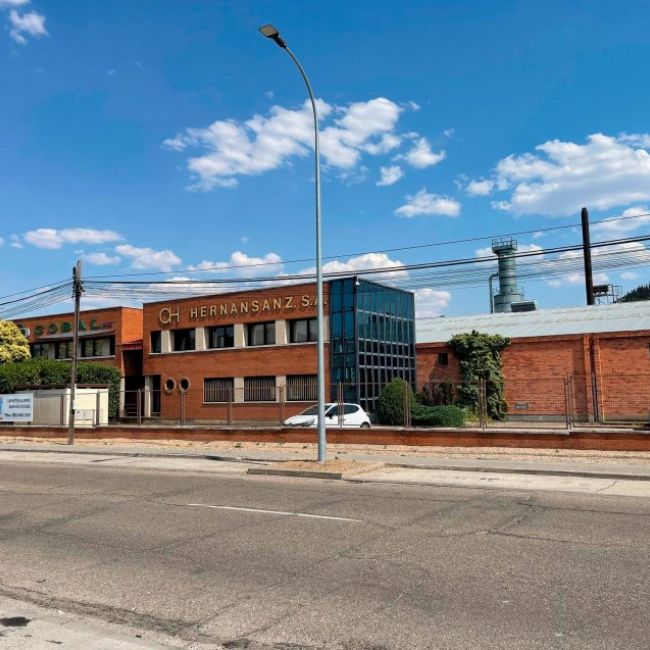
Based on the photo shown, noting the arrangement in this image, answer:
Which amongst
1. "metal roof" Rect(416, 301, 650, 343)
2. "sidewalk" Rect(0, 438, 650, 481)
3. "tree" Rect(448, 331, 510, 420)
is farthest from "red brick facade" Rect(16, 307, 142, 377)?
"tree" Rect(448, 331, 510, 420)

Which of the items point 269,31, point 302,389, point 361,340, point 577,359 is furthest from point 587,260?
point 269,31

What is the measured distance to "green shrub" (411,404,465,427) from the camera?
2561 cm

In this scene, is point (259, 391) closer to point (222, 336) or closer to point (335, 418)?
point (222, 336)

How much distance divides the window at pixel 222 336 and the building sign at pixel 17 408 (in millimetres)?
11941

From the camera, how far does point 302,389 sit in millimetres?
31641

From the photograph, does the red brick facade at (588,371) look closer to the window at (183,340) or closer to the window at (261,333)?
the window at (261,333)

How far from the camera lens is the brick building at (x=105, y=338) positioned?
4716cm

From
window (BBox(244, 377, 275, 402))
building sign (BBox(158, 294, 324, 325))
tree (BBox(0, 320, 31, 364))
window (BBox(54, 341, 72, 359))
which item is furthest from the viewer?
window (BBox(54, 341, 72, 359))

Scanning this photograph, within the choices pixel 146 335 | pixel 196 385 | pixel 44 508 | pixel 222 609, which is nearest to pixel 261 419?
pixel 196 385

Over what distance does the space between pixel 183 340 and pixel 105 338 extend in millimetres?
8691

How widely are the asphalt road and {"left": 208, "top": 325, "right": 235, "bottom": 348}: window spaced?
1137 inches

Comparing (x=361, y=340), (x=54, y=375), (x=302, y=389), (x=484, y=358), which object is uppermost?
(x=361, y=340)

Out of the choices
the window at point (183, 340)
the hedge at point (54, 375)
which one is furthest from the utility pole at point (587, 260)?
the hedge at point (54, 375)

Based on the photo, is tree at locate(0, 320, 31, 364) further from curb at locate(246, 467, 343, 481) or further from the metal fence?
curb at locate(246, 467, 343, 481)
